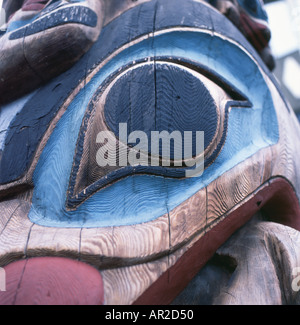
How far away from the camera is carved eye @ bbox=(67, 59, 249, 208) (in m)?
0.89

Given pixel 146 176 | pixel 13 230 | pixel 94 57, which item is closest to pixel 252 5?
pixel 94 57

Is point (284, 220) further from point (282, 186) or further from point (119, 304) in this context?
point (119, 304)

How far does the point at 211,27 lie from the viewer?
1171mm

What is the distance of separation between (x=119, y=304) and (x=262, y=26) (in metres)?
1.36

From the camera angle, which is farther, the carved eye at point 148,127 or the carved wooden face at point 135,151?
the carved eye at point 148,127

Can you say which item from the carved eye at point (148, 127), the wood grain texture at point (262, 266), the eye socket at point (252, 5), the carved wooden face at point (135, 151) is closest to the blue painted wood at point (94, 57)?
the carved wooden face at point (135, 151)

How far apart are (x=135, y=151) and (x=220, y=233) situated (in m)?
0.29

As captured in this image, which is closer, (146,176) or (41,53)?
(146,176)

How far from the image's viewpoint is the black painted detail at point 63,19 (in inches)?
44.4

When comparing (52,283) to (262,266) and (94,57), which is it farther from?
(94,57)

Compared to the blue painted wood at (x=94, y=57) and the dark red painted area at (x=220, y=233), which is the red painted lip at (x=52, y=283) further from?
the blue painted wood at (x=94, y=57)

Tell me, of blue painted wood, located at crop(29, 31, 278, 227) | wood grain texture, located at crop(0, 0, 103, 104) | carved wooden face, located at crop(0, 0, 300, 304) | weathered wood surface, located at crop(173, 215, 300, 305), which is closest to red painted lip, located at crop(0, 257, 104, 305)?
carved wooden face, located at crop(0, 0, 300, 304)

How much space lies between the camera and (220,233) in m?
0.91
